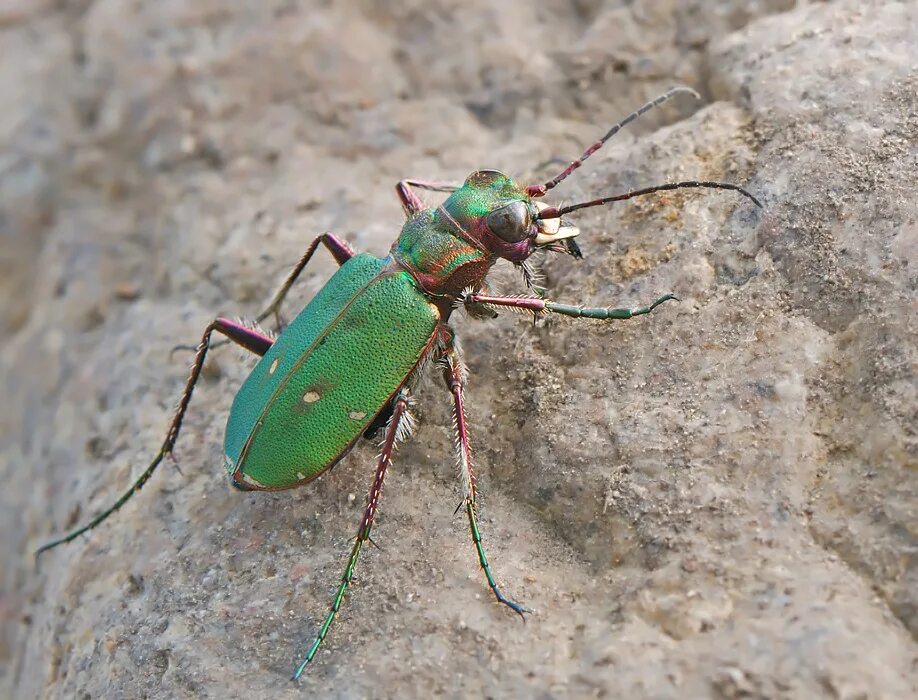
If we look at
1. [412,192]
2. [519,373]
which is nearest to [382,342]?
[519,373]

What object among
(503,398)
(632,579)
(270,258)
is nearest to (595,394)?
(503,398)

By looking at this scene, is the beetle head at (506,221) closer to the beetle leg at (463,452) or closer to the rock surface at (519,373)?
the rock surface at (519,373)

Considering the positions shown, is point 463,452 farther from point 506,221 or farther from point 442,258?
point 506,221

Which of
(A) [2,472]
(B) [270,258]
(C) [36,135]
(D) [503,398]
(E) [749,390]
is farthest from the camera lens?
(C) [36,135]

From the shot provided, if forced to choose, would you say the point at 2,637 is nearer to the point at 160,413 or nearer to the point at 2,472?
the point at 2,472

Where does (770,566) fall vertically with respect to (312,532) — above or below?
above

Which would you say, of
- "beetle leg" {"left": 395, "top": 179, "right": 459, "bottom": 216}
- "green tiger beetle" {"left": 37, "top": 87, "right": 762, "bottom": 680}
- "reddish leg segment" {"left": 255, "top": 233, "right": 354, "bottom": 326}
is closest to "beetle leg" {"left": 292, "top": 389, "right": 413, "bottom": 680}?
"green tiger beetle" {"left": 37, "top": 87, "right": 762, "bottom": 680}
